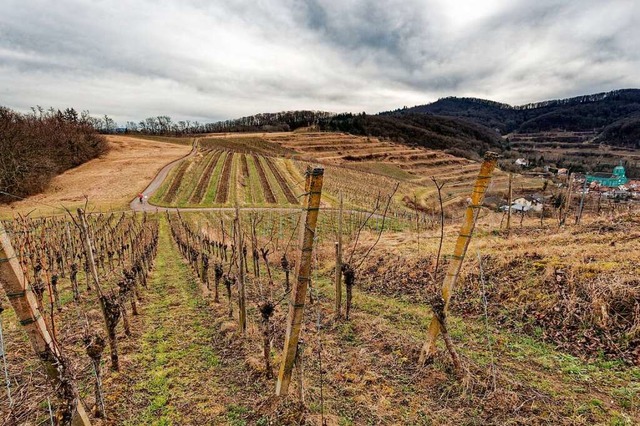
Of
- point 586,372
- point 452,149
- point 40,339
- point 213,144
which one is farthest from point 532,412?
point 452,149

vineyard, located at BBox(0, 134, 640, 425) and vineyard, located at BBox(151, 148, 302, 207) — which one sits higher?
vineyard, located at BBox(0, 134, 640, 425)

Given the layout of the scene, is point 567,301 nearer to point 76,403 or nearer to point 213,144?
point 76,403

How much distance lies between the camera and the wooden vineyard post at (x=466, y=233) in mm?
4781

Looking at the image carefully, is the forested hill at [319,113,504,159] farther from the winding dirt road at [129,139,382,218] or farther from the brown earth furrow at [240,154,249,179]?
the winding dirt road at [129,139,382,218]

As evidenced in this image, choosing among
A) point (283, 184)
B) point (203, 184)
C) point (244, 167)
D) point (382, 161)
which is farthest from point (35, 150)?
point (382, 161)

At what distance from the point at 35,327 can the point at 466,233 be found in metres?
5.54

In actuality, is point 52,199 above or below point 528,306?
below

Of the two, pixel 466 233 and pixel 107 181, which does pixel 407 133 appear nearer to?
pixel 107 181

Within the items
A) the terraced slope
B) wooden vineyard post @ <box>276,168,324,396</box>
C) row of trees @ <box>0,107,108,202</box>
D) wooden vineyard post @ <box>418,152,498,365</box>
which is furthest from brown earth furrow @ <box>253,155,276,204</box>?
wooden vineyard post @ <box>276,168,324,396</box>

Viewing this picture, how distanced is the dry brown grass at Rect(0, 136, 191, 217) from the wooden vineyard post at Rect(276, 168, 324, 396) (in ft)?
100

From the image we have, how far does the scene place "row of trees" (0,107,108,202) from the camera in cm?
3666

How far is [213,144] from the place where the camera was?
292 ft

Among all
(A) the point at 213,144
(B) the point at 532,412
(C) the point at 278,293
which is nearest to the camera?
(B) the point at 532,412

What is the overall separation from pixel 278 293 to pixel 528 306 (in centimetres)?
732
